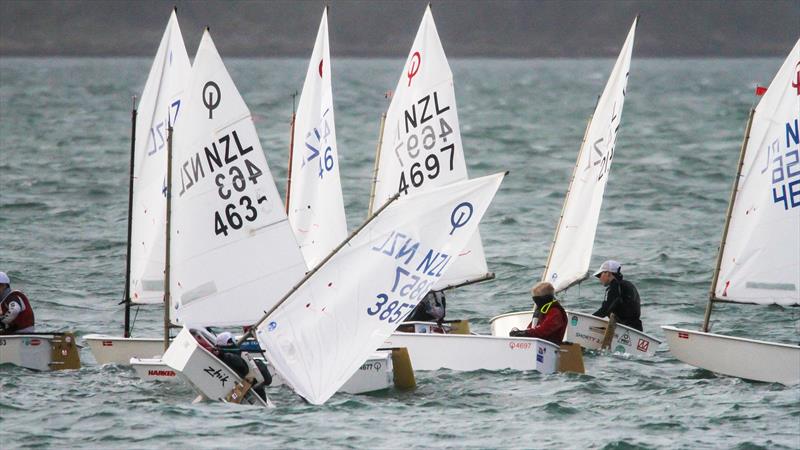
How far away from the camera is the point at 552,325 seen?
1691cm

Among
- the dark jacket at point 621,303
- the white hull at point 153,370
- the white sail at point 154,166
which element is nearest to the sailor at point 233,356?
the white hull at point 153,370

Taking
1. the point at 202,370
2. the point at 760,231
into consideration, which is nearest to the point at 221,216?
the point at 202,370

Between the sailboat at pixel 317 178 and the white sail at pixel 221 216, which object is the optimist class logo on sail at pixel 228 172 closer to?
the white sail at pixel 221 216

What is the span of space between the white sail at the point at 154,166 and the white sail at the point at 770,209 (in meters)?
6.51

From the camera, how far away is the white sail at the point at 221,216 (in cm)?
1553

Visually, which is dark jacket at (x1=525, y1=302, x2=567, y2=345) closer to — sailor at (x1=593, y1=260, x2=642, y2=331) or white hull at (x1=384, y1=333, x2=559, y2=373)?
white hull at (x1=384, y1=333, x2=559, y2=373)

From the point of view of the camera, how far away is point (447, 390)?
16.2 meters

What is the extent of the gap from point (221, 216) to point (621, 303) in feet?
18.2

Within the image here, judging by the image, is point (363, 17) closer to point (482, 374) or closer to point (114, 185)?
point (114, 185)

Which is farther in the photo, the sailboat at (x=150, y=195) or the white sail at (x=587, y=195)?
the white sail at (x=587, y=195)

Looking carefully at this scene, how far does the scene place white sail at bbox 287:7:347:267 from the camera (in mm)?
19656

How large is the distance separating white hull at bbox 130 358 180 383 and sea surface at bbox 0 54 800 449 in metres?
0.16

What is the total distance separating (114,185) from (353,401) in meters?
24.8

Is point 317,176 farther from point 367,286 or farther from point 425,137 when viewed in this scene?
point 367,286
